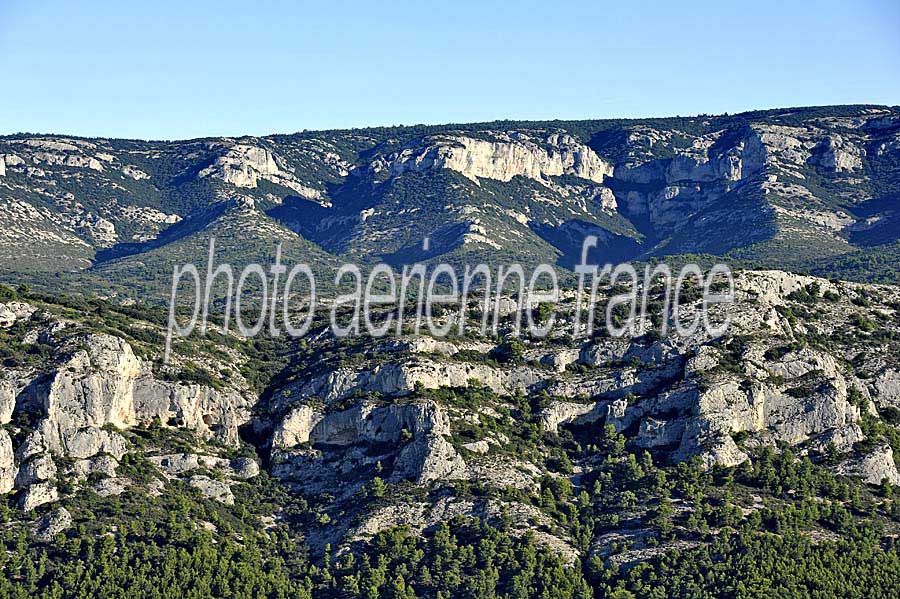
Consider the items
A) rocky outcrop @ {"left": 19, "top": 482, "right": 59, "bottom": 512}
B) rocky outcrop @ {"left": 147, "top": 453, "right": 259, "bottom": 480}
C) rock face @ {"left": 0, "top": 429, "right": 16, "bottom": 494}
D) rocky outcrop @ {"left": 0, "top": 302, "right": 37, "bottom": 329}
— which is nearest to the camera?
rocky outcrop @ {"left": 19, "top": 482, "right": 59, "bottom": 512}

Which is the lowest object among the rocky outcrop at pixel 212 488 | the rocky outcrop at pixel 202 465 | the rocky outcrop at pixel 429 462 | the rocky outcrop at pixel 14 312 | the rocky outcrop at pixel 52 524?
the rocky outcrop at pixel 52 524

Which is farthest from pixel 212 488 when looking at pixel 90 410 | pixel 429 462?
pixel 429 462

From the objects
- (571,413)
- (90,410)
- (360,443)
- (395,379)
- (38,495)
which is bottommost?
(38,495)

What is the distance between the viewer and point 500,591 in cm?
11750

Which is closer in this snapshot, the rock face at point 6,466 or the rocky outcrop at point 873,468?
the rock face at point 6,466

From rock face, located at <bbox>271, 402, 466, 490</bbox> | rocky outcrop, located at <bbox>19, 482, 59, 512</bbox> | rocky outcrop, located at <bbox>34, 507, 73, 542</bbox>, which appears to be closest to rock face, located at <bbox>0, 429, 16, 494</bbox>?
rocky outcrop, located at <bbox>19, 482, 59, 512</bbox>

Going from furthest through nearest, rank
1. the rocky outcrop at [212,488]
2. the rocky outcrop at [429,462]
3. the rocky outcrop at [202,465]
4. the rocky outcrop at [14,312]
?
1. the rocky outcrop at [14,312]
2. the rocky outcrop at [202,465]
3. the rocky outcrop at [212,488]
4. the rocky outcrop at [429,462]

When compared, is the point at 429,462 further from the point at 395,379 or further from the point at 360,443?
the point at 395,379

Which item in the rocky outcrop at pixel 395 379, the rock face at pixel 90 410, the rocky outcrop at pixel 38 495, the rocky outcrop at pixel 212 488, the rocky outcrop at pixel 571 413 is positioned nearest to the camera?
the rocky outcrop at pixel 38 495

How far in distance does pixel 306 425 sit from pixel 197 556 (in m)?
19.9

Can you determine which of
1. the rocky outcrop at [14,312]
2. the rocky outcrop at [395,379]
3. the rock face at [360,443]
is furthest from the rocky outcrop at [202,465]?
the rocky outcrop at [14,312]

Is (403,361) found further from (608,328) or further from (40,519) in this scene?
(40,519)

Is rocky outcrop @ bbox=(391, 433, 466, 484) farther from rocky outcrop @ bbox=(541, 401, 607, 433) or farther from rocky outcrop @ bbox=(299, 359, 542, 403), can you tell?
rocky outcrop @ bbox=(541, 401, 607, 433)

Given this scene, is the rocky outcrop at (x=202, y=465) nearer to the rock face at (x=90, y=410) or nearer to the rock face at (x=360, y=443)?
the rock face at (x=90, y=410)
